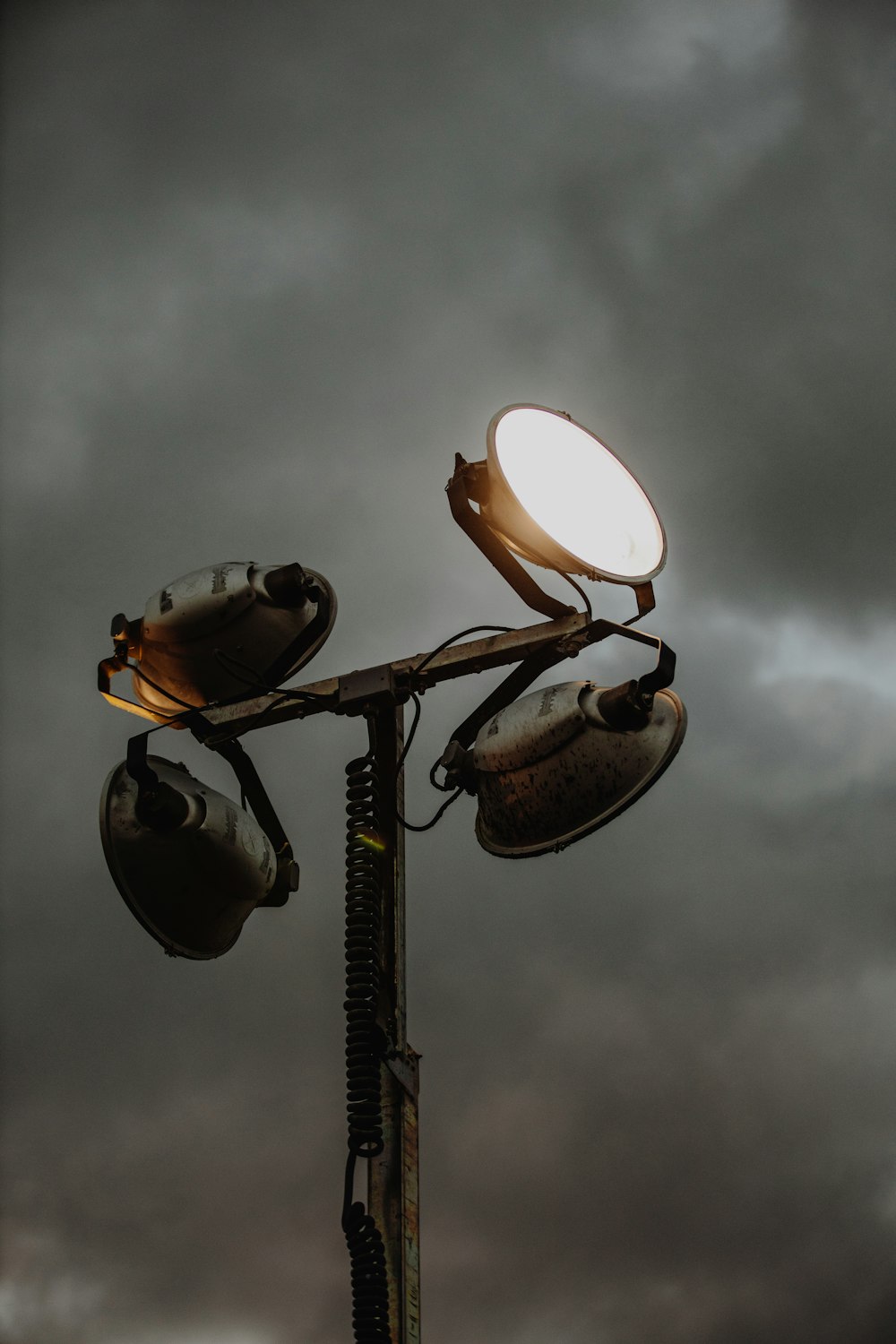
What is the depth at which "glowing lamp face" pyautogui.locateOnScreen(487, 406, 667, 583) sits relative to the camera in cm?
526

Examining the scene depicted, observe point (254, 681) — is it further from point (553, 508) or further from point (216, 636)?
point (553, 508)

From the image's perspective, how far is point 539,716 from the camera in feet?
16.3

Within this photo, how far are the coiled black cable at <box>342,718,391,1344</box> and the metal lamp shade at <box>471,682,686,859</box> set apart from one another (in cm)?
54

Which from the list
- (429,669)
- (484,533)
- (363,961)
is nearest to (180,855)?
(363,961)

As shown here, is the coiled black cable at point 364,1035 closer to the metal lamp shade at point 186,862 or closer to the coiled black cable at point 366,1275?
the coiled black cable at point 366,1275

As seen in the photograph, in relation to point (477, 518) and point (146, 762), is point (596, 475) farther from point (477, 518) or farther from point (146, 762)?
point (146, 762)

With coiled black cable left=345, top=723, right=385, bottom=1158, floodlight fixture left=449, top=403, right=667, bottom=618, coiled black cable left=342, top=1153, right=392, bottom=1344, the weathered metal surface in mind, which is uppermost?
floodlight fixture left=449, top=403, right=667, bottom=618

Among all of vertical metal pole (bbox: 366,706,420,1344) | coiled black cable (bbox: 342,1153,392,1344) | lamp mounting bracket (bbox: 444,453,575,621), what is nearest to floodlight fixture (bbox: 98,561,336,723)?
vertical metal pole (bbox: 366,706,420,1344)

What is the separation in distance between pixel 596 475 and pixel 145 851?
2.83m

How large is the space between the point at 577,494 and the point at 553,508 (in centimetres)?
31

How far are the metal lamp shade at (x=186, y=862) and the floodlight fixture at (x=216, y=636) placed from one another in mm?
580

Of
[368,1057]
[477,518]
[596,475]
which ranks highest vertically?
[596,475]

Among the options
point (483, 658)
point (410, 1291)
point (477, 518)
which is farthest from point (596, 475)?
point (410, 1291)

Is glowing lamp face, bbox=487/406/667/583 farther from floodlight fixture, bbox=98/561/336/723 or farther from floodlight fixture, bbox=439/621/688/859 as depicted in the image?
floodlight fixture, bbox=98/561/336/723
